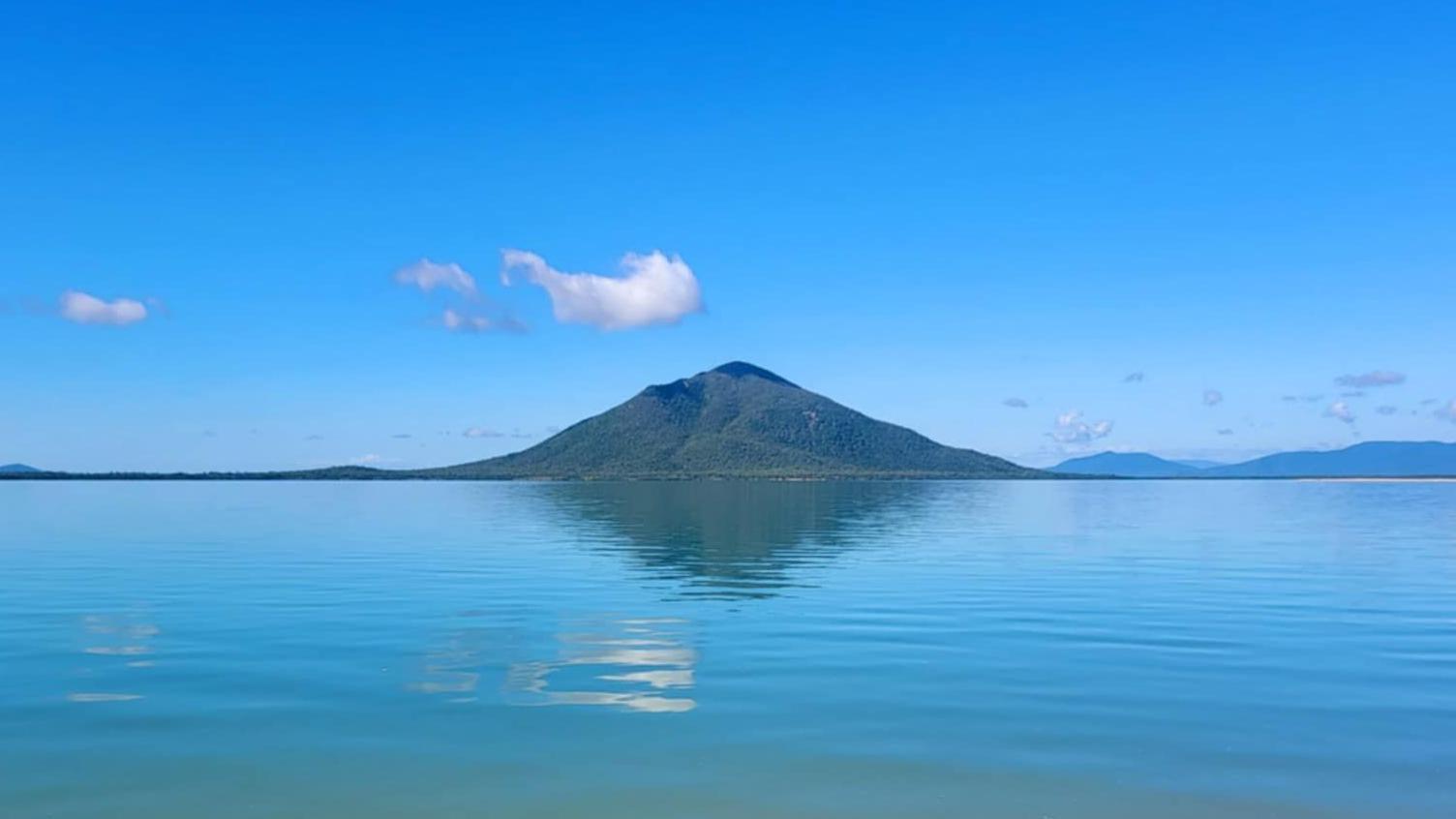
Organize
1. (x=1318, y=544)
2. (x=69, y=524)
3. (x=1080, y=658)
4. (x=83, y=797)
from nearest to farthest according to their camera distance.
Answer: (x=83, y=797), (x=1080, y=658), (x=1318, y=544), (x=69, y=524)

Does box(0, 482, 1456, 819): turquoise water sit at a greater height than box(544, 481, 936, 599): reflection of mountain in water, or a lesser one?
lesser

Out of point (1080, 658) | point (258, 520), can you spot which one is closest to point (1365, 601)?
point (1080, 658)

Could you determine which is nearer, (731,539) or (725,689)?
(725,689)

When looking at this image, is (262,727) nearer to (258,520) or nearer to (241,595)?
(241,595)

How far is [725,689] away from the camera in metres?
21.9

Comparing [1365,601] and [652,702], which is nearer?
[652,702]

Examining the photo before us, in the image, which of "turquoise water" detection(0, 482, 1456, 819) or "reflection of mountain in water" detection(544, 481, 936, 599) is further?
"reflection of mountain in water" detection(544, 481, 936, 599)

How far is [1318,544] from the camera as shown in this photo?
6250cm

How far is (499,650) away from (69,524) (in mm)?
70754

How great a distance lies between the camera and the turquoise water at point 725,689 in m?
15.4

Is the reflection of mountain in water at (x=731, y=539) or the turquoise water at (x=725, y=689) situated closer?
the turquoise water at (x=725, y=689)

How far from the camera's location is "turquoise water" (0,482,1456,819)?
15391 mm

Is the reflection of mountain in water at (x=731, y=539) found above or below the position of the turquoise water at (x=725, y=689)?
above

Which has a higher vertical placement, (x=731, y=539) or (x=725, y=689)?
(x=731, y=539)
